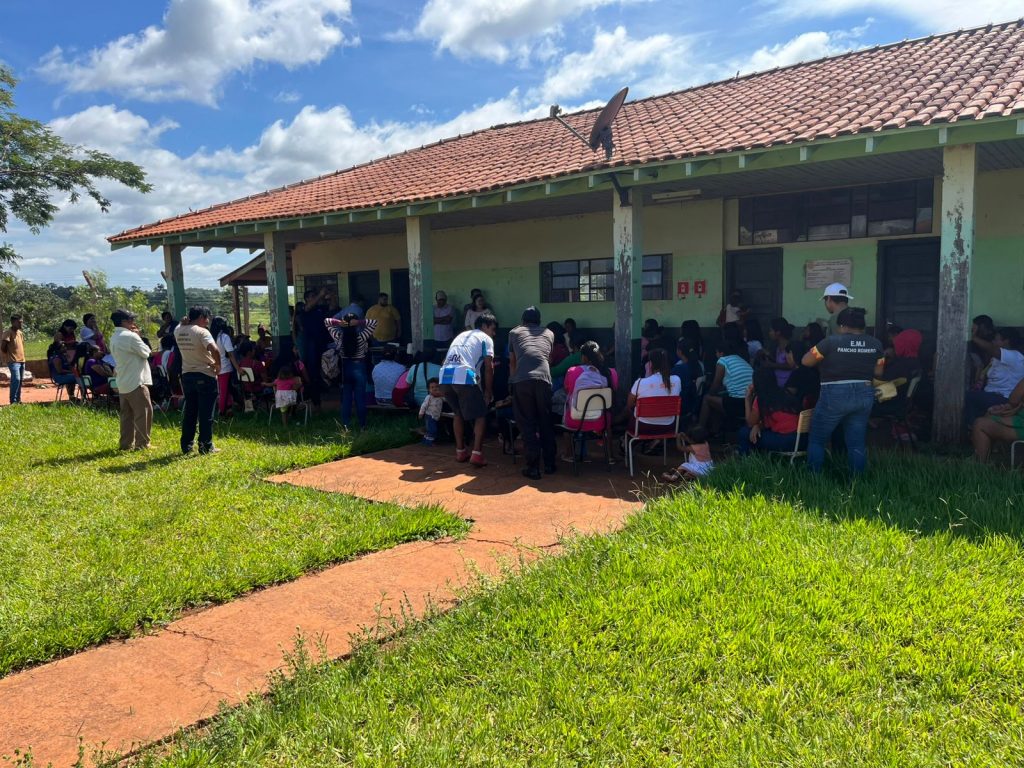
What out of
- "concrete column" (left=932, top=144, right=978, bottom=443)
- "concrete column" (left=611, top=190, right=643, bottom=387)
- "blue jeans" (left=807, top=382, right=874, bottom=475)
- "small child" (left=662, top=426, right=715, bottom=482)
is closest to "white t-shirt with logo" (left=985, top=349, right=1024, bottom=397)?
"concrete column" (left=932, top=144, right=978, bottom=443)

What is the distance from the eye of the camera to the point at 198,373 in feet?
26.0

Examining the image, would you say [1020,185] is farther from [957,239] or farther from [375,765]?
[375,765]

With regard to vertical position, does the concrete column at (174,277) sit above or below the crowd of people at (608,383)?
above

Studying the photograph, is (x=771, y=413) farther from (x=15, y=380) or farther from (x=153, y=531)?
(x=15, y=380)

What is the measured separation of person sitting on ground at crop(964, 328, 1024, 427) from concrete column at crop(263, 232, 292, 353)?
9960mm

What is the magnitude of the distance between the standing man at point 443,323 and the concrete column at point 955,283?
8108 mm

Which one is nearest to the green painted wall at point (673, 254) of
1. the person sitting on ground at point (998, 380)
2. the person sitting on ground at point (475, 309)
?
the person sitting on ground at point (475, 309)

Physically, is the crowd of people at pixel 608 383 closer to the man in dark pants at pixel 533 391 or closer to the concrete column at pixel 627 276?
the man in dark pants at pixel 533 391

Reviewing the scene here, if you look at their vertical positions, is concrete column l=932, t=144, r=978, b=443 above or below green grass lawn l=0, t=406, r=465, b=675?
above

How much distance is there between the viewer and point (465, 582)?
174 inches

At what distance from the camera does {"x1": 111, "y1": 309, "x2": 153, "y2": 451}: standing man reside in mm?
8133

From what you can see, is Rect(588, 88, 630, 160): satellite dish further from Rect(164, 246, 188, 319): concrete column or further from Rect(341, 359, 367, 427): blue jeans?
Rect(164, 246, 188, 319): concrete column

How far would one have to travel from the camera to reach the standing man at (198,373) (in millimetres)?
7820

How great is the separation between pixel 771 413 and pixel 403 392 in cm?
446
